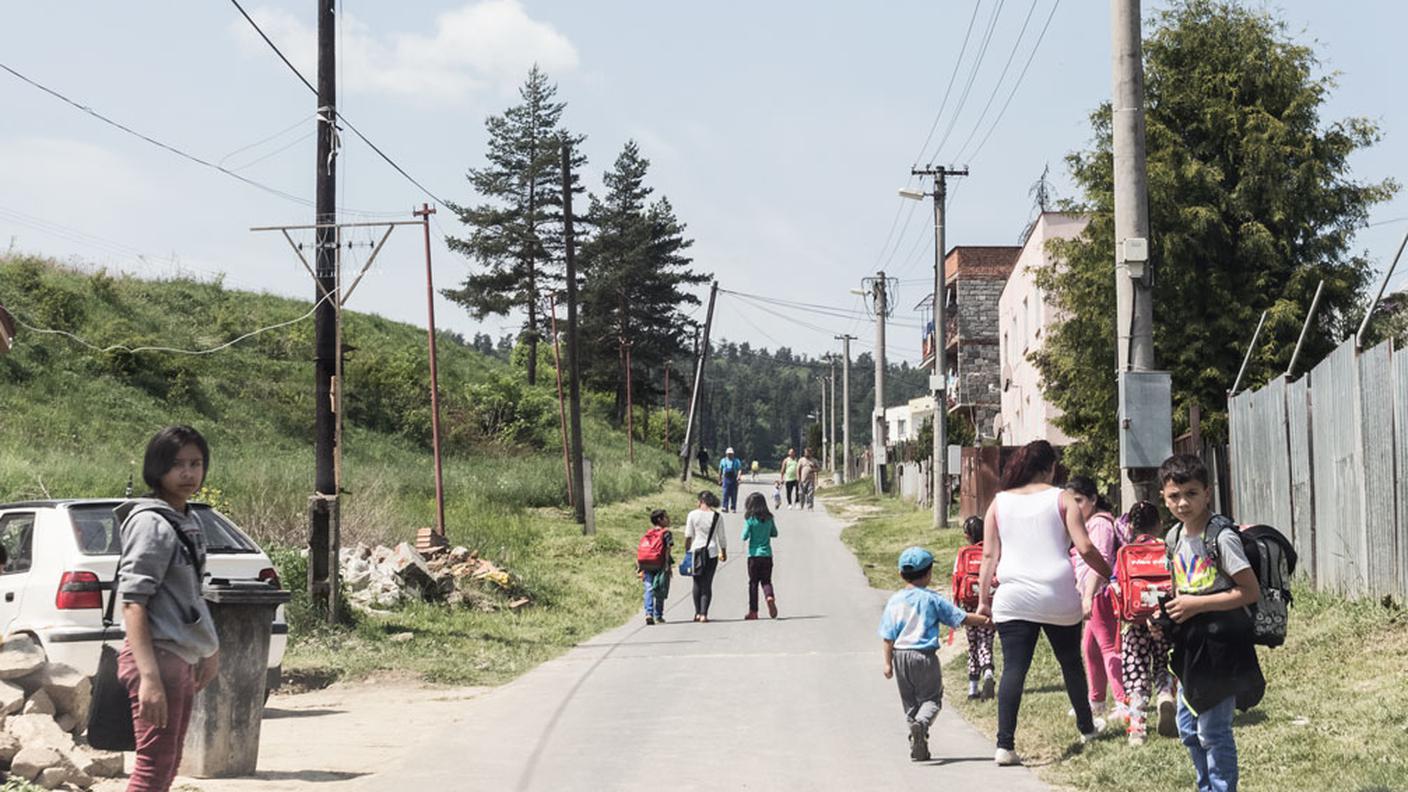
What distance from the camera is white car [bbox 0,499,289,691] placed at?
1038cm

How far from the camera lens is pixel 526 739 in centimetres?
1040

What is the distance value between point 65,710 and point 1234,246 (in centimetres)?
1828

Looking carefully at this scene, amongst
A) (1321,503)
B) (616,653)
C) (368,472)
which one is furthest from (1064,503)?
(368,472)

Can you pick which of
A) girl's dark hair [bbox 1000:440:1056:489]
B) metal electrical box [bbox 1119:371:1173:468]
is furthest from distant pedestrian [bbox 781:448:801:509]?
girl's dark hair [bbox 1000:440:1056:489]

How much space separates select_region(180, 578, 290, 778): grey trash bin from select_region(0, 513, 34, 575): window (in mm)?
2406

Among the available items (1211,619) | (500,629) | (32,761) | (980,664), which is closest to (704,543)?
(500,629)

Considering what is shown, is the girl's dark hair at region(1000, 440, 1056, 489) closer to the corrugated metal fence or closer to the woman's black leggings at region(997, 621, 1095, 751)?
the woman's black leggings at region(997, 621, 1095, 751)

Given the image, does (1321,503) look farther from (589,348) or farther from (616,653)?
(589,348)

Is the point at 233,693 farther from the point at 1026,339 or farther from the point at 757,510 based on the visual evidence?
the point at 1026,339

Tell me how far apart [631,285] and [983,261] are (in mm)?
32659

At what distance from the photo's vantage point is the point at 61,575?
10484 millimetres

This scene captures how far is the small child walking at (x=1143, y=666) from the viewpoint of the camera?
8.90 metres

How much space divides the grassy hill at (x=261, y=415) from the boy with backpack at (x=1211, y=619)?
16683mm

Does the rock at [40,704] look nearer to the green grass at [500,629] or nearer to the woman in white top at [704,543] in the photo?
the green grass at [500,629]
